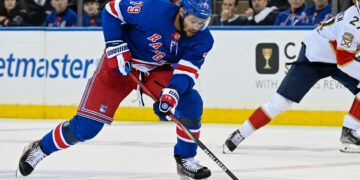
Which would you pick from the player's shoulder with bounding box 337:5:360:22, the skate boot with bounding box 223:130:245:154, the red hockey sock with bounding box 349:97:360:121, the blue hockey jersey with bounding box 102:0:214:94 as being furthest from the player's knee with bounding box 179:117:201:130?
the red hockey sock with bounding box 349:97:360:121

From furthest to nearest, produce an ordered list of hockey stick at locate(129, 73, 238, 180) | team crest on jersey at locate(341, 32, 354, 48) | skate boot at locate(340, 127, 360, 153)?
skate boot at locate(340, 127, 360, 153)
team crest on jersey at locate(341, 32, 354, 48)
hockey stick at locate(129, 73, 238, 180)

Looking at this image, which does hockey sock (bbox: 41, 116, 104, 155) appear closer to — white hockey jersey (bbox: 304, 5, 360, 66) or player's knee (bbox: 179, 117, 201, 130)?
player's knee (bbox: 179, 117, 201, 130)

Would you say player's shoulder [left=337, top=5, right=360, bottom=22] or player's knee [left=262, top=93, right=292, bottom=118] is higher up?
player's shoulder [left=337, top=5, right=360, bottom=22]

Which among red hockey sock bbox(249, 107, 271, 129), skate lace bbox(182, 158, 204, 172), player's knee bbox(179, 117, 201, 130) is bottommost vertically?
red hockey sock bbox(249, 107, 271, 129)

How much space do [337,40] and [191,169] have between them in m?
1.88

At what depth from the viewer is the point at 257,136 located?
7.83 metres

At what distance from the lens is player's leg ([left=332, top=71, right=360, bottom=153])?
21.6 ft

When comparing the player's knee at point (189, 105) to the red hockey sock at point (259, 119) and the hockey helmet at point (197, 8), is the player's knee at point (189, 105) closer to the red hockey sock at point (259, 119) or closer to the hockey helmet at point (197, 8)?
the hockey helmet at point (197, 8)

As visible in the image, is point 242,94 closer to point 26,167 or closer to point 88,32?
point 88,32

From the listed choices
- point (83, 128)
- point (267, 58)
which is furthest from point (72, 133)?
point (267, 58)

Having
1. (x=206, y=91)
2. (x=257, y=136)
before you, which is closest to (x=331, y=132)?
(x=257, y=136)

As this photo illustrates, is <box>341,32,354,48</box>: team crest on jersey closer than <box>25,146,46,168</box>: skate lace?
No

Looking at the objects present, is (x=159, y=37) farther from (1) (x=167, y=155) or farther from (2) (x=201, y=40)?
(1) (x=167, y=155)

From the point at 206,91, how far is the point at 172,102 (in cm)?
455
